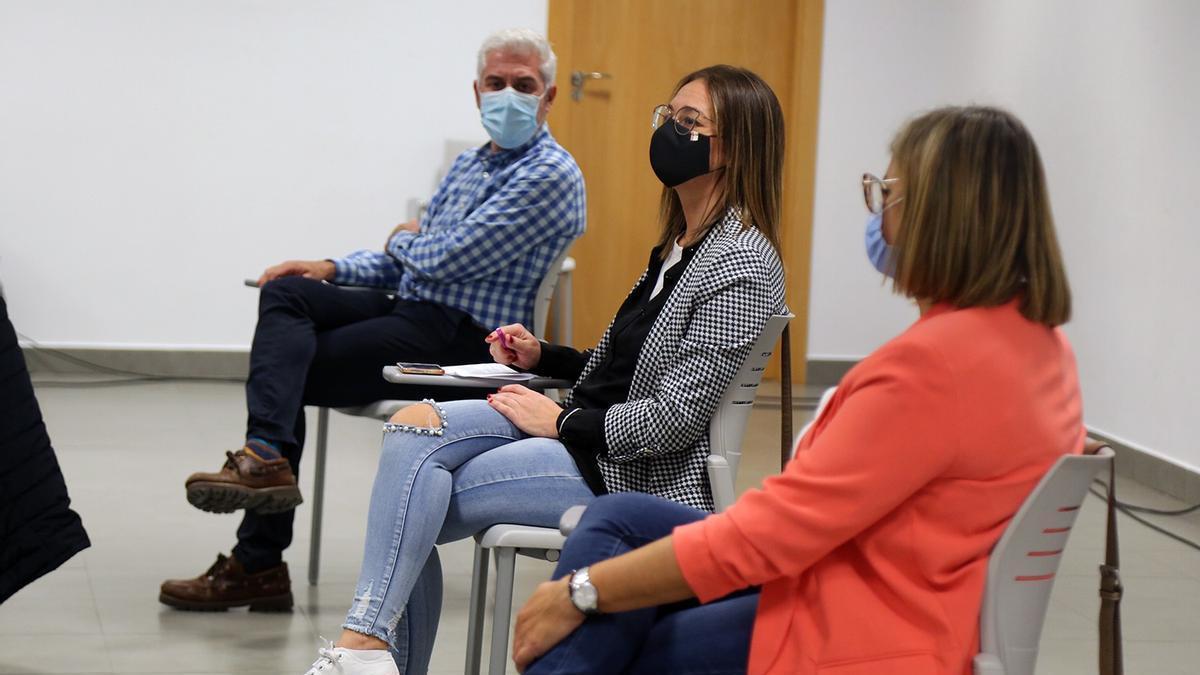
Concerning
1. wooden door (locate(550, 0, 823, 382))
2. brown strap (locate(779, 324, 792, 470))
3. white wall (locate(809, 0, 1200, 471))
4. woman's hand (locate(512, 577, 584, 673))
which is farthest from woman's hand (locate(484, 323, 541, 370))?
wooden door (locate(550, 0, 823, 382))

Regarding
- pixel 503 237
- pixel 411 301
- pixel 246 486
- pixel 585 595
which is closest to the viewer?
pixel 585 595

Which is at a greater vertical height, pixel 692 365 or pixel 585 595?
pixel 692 365

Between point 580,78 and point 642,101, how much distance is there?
318 mm

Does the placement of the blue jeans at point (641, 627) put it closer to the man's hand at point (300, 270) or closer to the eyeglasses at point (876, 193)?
the eyeglasses at point (876, 193)

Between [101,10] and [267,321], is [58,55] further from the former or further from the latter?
[267,321]

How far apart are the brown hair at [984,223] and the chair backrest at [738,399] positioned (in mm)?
683

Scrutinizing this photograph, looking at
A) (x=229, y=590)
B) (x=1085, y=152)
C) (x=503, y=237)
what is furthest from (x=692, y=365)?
(x=1085, y=152)

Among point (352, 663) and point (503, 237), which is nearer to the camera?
point (352, 663)

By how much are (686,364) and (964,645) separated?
2.58 ft

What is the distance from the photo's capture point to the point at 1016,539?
130 centimetres

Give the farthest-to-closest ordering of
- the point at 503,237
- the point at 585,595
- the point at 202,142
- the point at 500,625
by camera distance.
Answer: the point at 202,142
the point at 503,237
the point at 500,625
the point at 585,595

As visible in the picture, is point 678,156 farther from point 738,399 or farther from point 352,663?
point 352,663

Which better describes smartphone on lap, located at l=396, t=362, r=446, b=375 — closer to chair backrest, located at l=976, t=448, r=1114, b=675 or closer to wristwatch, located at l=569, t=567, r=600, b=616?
wristwatch, located at l=569, t=567, r=600, b=616

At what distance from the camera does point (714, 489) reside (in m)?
2.01
